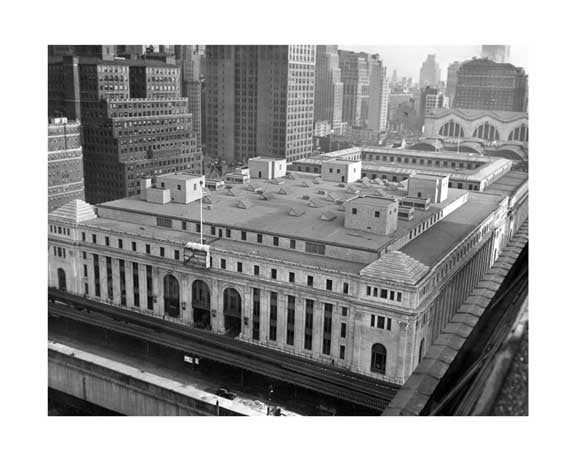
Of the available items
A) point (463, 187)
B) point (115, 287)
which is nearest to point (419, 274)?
point (115, 287)

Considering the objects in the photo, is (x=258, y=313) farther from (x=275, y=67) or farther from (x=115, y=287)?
(x=275, y=67)

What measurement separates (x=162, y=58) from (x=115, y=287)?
2213 inches

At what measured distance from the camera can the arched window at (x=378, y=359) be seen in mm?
37625

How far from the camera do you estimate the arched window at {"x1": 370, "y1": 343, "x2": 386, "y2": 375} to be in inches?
1481

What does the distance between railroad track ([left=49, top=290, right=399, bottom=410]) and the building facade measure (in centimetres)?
2031

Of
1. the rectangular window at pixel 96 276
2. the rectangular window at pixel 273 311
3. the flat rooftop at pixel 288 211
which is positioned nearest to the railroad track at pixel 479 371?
the flat rooftop at pixel 288 211

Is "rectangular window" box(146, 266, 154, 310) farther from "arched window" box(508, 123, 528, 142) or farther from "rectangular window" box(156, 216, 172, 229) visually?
"arched window" box(508, 123, 528, 142)

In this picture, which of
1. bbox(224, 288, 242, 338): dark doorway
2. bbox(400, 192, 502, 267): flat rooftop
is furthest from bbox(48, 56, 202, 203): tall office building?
bbox(400, 192, 502, 267): flat rooftop

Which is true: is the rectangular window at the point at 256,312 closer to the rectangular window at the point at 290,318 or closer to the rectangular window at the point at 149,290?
the rectangular window at the point at 290,318

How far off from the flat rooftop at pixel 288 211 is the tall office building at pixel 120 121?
67.6 ft

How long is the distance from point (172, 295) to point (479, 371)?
2413 cm

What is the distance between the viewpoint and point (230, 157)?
3425 inches

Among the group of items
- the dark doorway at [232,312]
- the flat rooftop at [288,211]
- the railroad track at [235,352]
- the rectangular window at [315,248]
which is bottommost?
the railroad track at [235,352]

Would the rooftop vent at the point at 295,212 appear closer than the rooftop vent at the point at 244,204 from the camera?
Yes
